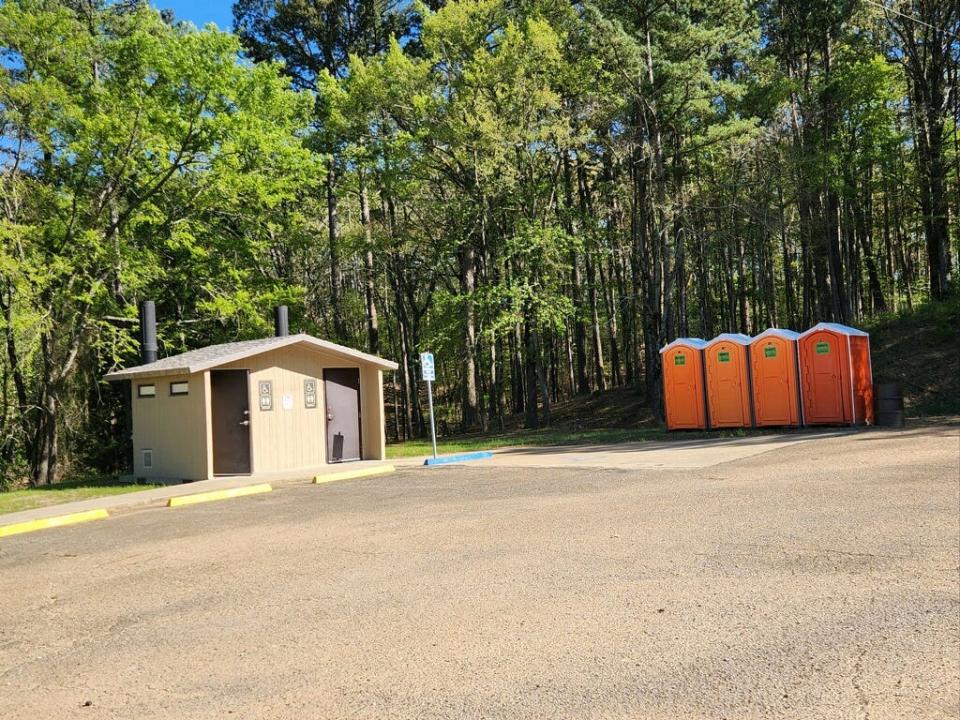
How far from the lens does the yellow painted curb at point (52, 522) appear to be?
10.8m

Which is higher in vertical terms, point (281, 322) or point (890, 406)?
point (281, 322)

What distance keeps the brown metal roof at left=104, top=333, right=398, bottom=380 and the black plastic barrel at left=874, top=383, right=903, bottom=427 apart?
11.8 metres

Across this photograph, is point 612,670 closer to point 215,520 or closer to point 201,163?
point 215,520

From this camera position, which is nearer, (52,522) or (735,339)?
(52,522)

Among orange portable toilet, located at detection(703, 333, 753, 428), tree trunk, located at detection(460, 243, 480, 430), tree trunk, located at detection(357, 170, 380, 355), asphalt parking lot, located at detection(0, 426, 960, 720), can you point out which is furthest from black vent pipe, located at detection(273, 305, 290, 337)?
orange portable toilet, located at detection(703, 333, 753, 428)

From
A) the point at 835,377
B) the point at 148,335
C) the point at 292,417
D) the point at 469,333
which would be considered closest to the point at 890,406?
the point at 835,377

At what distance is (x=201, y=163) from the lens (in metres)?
23.1

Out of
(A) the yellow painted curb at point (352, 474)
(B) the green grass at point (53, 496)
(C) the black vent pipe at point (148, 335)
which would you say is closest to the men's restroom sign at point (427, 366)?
(A) the yellow painted curb at point (352, 474)

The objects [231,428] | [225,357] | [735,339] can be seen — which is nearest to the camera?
[225,357]

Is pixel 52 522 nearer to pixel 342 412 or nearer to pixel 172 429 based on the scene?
pixel 172 429

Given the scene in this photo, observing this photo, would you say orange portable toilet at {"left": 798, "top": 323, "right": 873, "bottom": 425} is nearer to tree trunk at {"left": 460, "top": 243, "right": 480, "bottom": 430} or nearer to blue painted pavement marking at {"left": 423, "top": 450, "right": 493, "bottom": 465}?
blue painted pavement marking at {"left": 423, "top": 450, "right": 493, "bottom": 465}

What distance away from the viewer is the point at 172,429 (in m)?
17.2

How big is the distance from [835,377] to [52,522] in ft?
56.7

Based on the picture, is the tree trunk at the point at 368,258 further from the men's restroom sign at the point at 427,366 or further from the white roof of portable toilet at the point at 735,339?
the white roof of portable toilet at the point at 735,339
